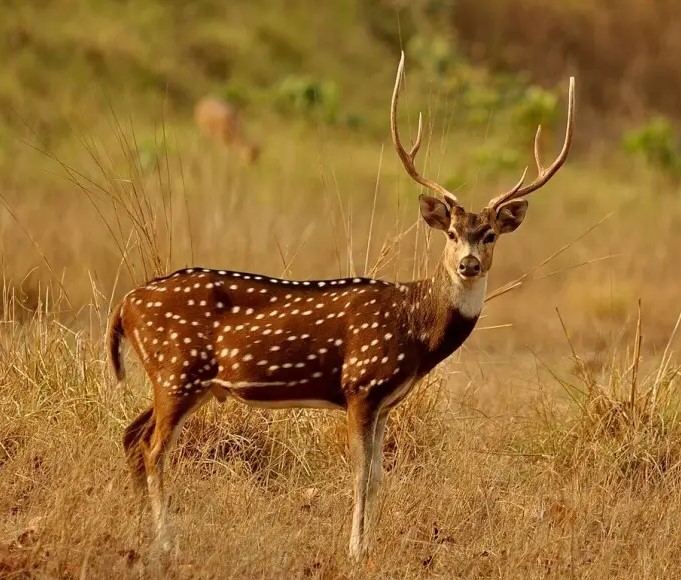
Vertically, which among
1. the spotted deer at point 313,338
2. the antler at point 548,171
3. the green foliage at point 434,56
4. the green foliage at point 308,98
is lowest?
the green foliage at point 308,98

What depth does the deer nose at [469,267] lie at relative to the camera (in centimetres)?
727

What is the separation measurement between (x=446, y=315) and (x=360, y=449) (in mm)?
724

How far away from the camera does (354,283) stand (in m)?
7.68

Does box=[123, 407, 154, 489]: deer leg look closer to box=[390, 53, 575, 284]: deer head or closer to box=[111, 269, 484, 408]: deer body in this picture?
box=[111, 269, 484, 408]: deer body

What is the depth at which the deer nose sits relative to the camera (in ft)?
23.8

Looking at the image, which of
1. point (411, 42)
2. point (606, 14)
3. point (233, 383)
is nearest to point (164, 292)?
point (233, 383)

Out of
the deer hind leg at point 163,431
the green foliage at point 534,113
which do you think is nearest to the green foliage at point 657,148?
the green foliage at point 534,113

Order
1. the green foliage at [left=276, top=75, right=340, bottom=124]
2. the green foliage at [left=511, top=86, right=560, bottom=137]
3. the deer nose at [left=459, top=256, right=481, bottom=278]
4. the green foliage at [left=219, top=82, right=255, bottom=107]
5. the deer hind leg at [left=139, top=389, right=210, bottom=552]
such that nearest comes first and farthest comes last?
the deer nose at [left=459, top=256, right=481, bottom=278] < the deer hind leg at [left=139, top=389, right=210, bottom=552] < the green foliage at [left=511, top=86, right=560, bottom=137] < the green foliage at [left=276, top=75, right=340, bottom=124] < the green foliage at [left=219, top=82, right=255, bottom=107]

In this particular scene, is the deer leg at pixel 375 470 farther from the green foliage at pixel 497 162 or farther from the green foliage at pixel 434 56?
the green foliage at pixel 434 56

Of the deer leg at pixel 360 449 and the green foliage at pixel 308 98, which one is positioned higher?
the deer leg at pixel 360 449

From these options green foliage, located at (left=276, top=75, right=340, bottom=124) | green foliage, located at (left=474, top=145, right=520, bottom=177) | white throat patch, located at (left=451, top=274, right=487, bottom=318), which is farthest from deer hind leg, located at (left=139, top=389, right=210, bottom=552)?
green foliage, located at (left=276, top=75, right=340, bottom=124)

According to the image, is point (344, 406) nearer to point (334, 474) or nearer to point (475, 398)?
point (334, 474)

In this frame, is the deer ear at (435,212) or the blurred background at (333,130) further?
the blurred background at (333,130)

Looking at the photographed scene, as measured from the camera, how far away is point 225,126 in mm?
21812
